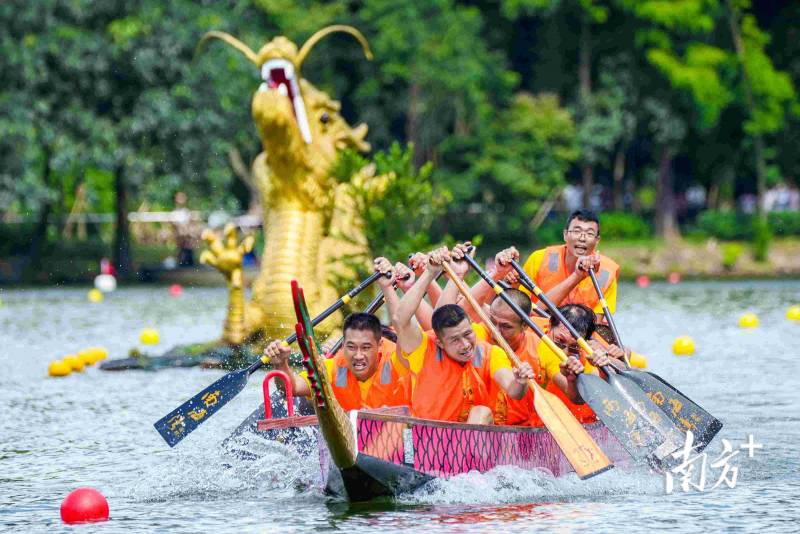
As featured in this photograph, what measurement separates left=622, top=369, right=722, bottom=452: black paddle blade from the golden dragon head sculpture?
7434 mm

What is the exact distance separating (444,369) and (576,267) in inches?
76.0

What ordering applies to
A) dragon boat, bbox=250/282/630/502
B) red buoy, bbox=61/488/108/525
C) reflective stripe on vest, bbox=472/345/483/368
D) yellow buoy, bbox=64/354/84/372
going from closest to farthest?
dragon boat, bbox=250/282/630/502, red buoy, bbox=61/488/108/525, reflective stripe on vest, bbox=472/345/483/368, yellow buoy, bbox=64/354/84/372

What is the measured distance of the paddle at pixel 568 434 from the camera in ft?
33.3

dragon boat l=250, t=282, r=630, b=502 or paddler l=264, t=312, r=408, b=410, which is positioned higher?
paddler l=264, t=312, r=408, b=410

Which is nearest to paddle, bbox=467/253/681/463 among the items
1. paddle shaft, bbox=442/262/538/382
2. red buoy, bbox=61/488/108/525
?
paddle shaft, bbox=442/262/538/382

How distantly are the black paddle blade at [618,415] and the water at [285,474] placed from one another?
31 cm

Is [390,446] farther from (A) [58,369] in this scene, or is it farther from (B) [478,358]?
(A) [58,369]

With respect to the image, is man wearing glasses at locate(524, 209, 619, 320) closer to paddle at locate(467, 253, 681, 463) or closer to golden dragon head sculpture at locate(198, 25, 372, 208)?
paddle at locate(467, 253, 681, 463)

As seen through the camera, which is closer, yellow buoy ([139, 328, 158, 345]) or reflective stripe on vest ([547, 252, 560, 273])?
reflective stripe on vest ([547, 252, 560, 273])

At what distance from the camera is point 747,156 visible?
43031mm

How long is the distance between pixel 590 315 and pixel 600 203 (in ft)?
133

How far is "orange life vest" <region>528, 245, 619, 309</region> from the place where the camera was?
12383 millimetres

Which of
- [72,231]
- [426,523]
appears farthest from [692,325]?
[72,231]

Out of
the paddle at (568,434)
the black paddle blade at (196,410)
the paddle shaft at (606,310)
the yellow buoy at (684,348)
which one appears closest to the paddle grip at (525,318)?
the paddle at (568,434)
